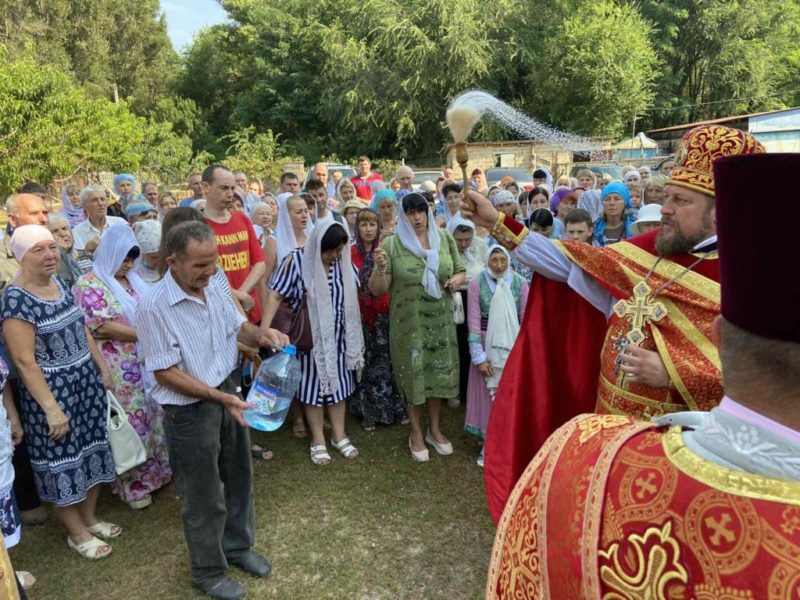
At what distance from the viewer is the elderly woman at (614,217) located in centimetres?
606

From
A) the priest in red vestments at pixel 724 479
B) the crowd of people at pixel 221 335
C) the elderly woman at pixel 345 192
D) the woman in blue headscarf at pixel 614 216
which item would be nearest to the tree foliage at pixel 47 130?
the elderly woman at pixel 345 192

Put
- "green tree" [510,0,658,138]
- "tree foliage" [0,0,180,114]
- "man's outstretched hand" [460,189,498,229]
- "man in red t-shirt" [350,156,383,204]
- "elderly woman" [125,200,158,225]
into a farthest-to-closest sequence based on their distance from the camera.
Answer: "tree foliage" [0,0,180,114] < "green tree" [510,0,658,138] < "man in red t-shirt" [350,156,383,204] < "elderly woman" [125,200,158,225] < "man's outstretched hand" [460,189,498,229]

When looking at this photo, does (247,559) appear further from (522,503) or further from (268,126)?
(268,126)

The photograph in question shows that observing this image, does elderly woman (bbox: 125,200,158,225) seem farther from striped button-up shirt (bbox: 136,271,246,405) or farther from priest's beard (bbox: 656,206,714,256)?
priest's beard (bbox: 656,206,714,256)

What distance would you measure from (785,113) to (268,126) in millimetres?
30112

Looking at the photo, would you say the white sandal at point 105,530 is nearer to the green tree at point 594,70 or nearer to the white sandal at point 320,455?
the white sandal at point 320,455

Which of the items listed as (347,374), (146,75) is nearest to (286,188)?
(347,374)

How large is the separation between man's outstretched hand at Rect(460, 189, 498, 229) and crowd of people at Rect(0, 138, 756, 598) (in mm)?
20

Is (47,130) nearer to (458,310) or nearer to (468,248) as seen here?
(468,248)

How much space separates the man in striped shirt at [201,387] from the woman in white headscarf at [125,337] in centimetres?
115

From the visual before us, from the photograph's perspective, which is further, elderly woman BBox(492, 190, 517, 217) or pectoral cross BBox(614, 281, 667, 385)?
elderly woman BBox(492, 190, 517, 217)

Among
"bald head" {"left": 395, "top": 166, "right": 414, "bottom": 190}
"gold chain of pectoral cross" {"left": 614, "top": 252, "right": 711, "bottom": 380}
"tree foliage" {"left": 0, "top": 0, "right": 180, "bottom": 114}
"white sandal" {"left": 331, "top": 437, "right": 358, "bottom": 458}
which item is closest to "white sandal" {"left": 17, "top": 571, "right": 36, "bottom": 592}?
"white sandal" {"left": 331, "top": 437, "right": 358, "bottom": 458}

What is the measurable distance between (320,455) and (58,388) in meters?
2.01

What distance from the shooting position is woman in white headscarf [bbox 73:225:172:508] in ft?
12.3
